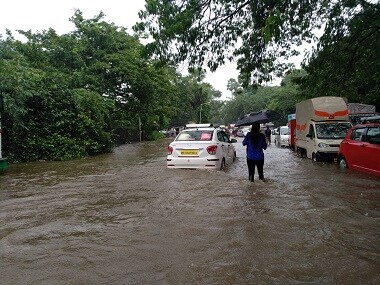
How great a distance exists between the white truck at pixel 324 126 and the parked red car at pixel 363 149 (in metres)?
1.44

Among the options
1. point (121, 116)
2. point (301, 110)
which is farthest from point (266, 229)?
point (121, 116)

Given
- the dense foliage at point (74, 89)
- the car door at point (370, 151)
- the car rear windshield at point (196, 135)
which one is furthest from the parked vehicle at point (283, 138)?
the car rear windshield at point (196, 135)

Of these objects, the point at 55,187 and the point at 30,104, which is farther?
the point at 30,104

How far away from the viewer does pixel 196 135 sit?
34.2 ft

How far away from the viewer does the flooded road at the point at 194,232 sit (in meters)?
→ 3.53

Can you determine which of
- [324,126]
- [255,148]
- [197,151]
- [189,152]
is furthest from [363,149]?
[189,152]

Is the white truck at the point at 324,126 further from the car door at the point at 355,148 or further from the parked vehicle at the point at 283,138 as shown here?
the parked vehicle at the point at 283,138

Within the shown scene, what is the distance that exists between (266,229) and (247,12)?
7150mm

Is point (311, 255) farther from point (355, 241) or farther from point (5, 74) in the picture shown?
point (5, 74)

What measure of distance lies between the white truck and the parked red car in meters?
1.44

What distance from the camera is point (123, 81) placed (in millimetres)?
25078

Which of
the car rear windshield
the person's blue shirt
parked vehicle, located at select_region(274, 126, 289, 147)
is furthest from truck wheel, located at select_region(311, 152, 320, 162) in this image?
parked vehicle, located at select_region(274, 126, 289, 147)

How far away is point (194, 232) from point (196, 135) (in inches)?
227

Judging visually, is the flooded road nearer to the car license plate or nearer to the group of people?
the group of people
